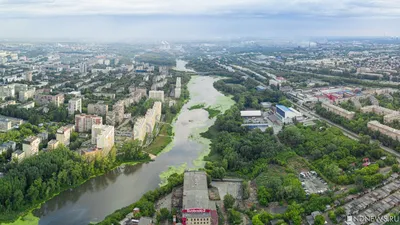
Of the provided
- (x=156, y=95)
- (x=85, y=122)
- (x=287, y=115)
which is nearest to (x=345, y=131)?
(x=287, y=115)

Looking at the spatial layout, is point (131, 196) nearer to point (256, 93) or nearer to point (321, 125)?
point (321, 125)

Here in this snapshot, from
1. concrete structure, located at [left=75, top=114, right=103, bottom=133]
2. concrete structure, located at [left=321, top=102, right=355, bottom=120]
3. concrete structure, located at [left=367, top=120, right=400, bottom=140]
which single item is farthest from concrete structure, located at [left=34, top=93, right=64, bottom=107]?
concrete structure, located at [left=367, top=120, right=400, bottom=140]

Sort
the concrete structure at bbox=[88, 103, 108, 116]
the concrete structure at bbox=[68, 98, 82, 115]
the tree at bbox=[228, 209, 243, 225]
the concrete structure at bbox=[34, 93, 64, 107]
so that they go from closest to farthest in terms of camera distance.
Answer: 1. the tree at bbox=[228, 209, 243, 225]
2. the concrete structure at bbox=[68, 98, 82, 115]
3. the concrete structure at bbox=[88, 103, 108, 116]
4. the concrete structure at bbox=[34, 93, 64, 107]

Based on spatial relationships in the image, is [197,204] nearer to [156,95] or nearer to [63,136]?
[63,136]

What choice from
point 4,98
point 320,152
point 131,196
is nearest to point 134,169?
point 131,196

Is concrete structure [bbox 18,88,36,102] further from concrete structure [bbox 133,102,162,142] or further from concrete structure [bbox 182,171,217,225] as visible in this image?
concrete structure [bbox 182,171,217,225]

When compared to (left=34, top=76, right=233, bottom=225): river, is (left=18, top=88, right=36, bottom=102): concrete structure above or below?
above

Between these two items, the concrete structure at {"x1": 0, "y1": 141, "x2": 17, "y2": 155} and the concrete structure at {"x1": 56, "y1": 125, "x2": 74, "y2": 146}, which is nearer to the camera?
the concrete structure at {"x1": 0, "y1": 141, "x2": 17, "y2": 155}

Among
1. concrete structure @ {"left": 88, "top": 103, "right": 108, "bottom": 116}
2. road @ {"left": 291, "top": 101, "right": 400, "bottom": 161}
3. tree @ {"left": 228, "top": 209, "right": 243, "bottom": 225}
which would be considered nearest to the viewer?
tree @ {"left": 228, "top": 209, "right": 243, "bottom": 225}
